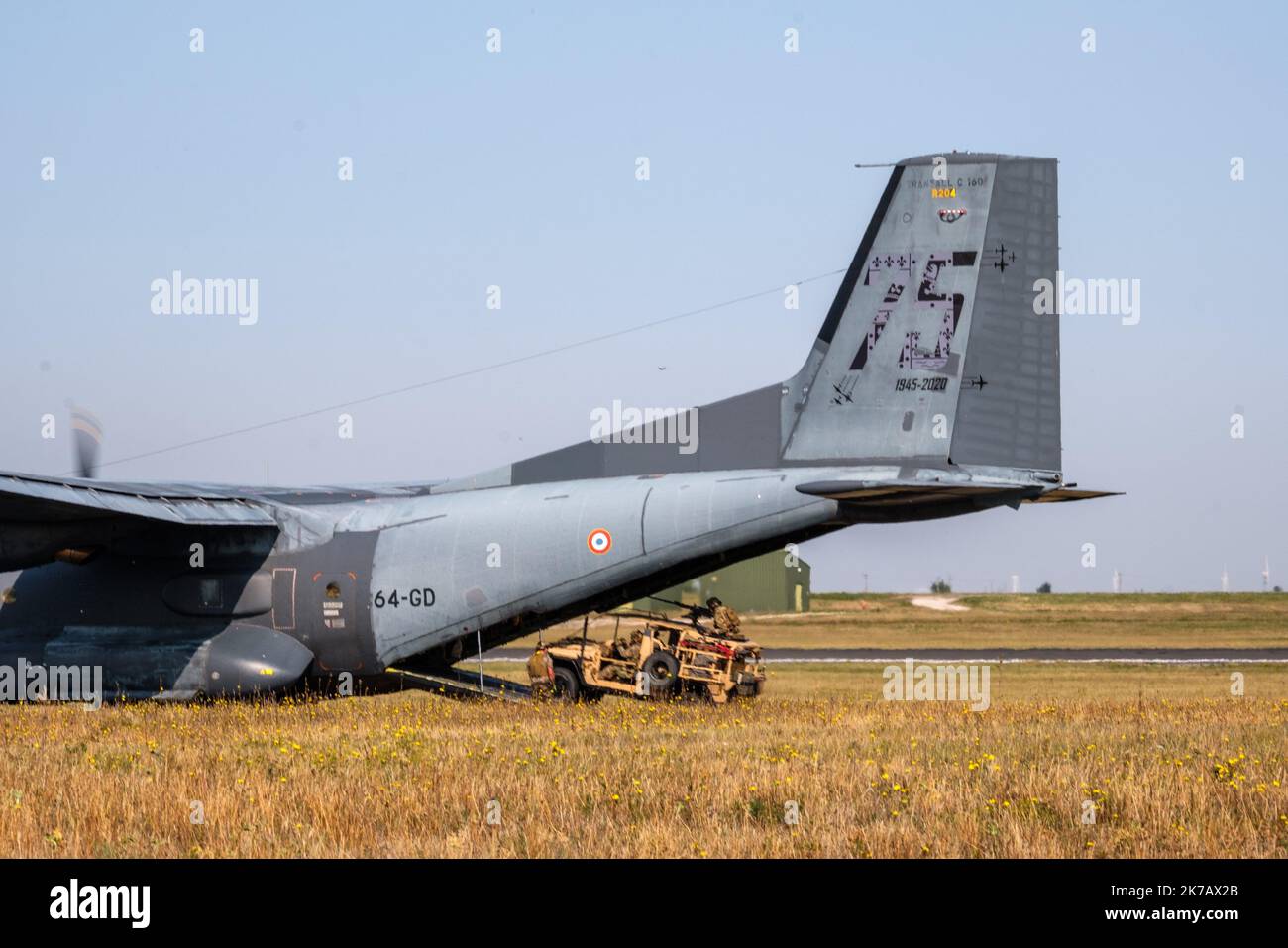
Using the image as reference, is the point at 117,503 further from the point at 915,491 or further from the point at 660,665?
the point at 915,491

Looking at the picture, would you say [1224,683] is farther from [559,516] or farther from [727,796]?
[727,796]

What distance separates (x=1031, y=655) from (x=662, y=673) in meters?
23.9

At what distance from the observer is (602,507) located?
2188 cm

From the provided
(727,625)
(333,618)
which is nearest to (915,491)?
(727,625)

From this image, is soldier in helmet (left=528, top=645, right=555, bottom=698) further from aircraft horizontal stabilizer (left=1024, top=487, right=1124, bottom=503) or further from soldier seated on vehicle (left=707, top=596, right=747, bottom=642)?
aircraft horizontal stabilizer (left=1024, top=487, right=1124, bottom=503)

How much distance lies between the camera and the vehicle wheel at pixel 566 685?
2439cm

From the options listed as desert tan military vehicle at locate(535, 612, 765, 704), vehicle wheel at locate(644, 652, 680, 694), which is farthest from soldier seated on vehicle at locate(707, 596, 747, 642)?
vehicle wheel at locate(644, 652, 680, 694)

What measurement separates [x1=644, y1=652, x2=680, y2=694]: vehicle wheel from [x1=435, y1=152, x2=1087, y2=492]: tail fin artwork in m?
3.56

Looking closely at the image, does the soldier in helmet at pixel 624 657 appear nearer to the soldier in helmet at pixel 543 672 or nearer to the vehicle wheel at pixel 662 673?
the vehicle wheel at pixel 662 673

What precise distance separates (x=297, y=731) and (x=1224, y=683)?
22183 millimetres

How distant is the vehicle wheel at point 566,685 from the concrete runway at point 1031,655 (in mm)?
18557

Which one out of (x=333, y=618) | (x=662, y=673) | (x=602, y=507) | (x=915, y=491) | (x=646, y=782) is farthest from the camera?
(x=662, y=673)
